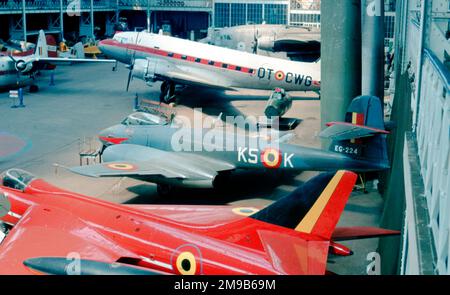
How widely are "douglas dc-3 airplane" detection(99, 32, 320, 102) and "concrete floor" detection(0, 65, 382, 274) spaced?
5.19ft

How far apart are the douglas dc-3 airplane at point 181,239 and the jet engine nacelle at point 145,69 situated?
2136 centimetres

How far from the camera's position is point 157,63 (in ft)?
112

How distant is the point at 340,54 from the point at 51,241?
37.0 ft

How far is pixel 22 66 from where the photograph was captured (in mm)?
36031

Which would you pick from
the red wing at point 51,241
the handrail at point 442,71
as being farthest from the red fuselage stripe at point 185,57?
the handrail at point 442,71

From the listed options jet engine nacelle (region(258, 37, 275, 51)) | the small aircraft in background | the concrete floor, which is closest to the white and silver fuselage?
the concrete floor

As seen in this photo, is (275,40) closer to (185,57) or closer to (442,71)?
(185,57)

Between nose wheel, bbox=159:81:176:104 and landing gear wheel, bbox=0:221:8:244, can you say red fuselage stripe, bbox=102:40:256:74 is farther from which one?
landing gear wheel, bbox=0:221:8:244

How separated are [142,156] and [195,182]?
7.31 ft

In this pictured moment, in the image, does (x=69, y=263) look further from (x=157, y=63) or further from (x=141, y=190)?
(x=157, y=63)

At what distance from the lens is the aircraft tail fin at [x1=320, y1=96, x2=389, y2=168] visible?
632 inches

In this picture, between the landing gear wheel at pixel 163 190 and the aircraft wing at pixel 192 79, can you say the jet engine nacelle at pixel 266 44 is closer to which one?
the aircraft wing at pixel 192 79
